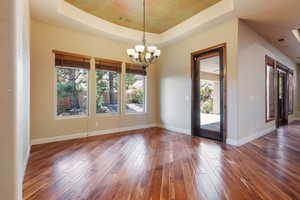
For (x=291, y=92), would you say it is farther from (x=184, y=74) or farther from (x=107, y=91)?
(x=107, y=91)

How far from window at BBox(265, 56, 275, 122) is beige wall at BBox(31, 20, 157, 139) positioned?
5.11 m

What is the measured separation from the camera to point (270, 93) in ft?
17.0

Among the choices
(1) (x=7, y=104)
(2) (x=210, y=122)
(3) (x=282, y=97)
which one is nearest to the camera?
(1) (x=7, y=104)

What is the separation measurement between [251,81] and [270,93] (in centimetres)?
186

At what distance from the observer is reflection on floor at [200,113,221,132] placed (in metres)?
4.14

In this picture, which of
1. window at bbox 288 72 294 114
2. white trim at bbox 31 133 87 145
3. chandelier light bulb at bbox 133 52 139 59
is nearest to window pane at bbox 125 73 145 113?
white trim at bbox 31 133 87 145

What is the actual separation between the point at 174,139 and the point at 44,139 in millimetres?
3500

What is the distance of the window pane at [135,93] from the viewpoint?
5418mm

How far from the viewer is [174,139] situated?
4285mm

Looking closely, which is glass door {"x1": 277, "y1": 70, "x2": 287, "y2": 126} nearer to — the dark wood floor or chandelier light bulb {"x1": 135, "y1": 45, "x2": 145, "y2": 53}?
the dark wood floor

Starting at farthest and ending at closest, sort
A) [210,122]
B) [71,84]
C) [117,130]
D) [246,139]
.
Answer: [117,130]
[210,122]
[71,84]
[246,139]

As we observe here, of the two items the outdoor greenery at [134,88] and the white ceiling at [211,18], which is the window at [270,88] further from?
the outdoor greenery at [134,88]

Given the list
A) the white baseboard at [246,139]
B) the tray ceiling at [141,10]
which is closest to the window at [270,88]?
the white baseboard at [246,139]

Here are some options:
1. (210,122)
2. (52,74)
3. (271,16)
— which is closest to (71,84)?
(52,74)
